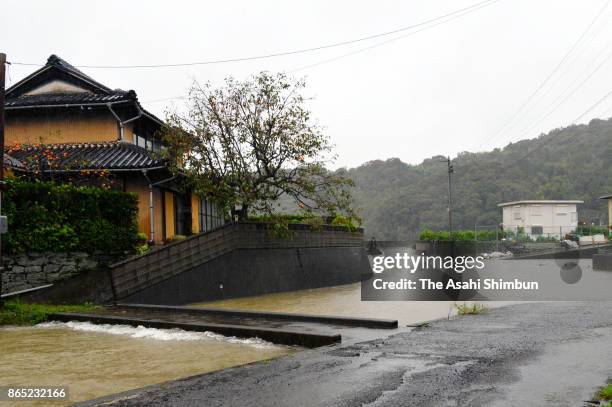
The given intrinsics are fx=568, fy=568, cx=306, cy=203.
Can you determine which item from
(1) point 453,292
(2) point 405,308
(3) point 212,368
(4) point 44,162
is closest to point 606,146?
(1) point 453,292

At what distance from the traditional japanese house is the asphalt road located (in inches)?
521

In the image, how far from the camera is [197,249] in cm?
1809

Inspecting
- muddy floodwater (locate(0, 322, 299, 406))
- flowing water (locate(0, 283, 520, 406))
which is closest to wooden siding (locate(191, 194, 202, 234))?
flowing water (locate(0, 283, 520, 406))

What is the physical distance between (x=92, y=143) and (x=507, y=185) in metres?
51.0

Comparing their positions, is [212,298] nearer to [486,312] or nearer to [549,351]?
[486,312]

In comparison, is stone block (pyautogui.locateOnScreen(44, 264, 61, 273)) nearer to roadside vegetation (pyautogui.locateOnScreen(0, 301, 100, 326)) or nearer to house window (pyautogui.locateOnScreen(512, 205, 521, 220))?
roadside vegetation (pyautogui.locateOnScreen(0, 301, 100, 326))

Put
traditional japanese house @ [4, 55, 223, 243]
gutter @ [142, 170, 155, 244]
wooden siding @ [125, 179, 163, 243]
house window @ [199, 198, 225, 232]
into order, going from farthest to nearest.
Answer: house window @ [199, 198, 225, 232]
wooden siding @ [125, 179, 163, 243]
gutter @ [142, 170, 155, 244]
traditional japanese house @ [4, 55, 223, 243]

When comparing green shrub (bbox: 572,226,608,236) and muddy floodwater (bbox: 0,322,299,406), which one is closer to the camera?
muddy floodwater (bbox: 0,322,299,406)

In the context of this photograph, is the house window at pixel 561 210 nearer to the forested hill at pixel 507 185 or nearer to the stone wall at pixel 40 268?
the forested hill at pixel 507 185

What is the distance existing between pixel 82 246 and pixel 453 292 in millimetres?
13232

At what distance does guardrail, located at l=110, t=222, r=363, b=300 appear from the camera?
15.6 meters

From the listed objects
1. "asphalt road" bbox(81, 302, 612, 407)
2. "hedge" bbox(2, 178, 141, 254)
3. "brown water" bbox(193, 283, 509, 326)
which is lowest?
"brown water" bbox(193, 283, 509, 326)

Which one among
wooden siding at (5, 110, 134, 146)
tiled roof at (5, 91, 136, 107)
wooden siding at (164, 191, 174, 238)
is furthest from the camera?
wooden siding at (5, 110, 134, 146)

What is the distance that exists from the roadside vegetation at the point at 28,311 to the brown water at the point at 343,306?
462cm
